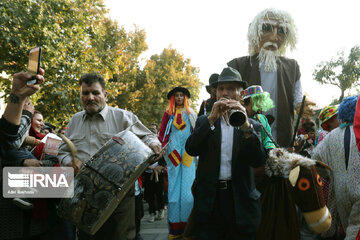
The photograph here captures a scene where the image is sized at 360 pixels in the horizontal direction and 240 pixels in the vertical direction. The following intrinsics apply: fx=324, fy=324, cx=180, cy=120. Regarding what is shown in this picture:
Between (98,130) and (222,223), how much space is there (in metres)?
1.48

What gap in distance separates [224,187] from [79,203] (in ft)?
3.75

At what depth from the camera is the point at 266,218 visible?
2779 mm

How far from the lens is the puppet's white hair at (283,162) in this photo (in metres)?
2.37

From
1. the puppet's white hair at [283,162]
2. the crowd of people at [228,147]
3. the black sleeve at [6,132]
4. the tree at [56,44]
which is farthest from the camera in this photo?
the tree at [56,44]

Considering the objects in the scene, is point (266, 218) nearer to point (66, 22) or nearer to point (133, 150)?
point (133, 150)

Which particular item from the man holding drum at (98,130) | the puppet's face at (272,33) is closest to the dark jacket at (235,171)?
the man holding drum at (98,130)

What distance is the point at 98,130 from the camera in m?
3.21

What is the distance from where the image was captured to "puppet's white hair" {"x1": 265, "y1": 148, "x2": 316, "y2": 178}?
2373 mm

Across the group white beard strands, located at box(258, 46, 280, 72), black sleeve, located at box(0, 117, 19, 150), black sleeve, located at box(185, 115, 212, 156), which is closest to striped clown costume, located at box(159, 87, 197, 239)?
white beard strands, located at box(258, 46, 280, 72)

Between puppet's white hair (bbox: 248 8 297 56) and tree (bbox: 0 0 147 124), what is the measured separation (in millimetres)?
8388

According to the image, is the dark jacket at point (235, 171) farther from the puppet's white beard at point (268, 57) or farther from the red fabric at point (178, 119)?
the red fabric at point (178, 119)

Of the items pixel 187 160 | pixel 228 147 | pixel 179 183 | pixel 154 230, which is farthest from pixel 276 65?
pixel 154 230

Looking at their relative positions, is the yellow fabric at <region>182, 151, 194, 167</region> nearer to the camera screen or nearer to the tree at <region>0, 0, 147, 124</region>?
the camera screen

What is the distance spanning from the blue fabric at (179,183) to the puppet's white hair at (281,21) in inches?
73.1
